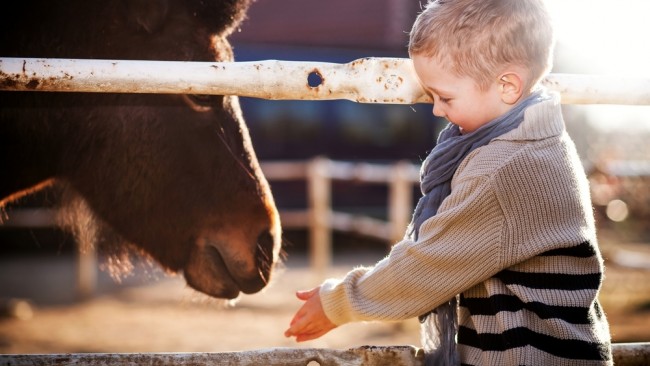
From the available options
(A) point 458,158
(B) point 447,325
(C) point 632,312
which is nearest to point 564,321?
(B) point 447,325

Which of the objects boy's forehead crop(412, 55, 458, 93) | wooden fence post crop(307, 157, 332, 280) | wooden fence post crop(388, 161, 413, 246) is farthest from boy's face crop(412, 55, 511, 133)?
wooden fence post crop(307, 157, 332, 280)

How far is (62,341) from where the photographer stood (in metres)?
5.46

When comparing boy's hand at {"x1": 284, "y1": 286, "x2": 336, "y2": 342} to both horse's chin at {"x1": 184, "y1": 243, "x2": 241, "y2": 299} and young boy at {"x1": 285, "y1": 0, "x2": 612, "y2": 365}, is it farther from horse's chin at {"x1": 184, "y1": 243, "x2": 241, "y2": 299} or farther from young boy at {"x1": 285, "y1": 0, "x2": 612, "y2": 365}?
horse's chin at {"x1": 184, "y1": 243, "x2": 241, "y2": 299}

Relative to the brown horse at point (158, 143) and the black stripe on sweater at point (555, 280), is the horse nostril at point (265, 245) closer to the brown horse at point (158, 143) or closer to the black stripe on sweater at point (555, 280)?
the brown horse at point (158, 143)

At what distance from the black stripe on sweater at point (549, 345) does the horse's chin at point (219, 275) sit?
1.10m

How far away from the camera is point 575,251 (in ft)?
4.63

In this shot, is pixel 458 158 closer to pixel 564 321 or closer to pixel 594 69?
pixel 564 321

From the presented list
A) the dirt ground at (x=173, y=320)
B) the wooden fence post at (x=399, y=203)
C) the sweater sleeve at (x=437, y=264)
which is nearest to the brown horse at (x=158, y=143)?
the sweater sleeve at (x=437, y=264)

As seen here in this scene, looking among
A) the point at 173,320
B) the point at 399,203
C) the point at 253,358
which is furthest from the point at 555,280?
the point at 173,320

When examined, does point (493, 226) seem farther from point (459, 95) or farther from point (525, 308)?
point (459, 95)

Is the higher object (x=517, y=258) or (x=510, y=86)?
(x=510, y=86)

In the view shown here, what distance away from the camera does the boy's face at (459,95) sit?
1.52 meters

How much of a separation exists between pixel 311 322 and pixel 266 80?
60cm

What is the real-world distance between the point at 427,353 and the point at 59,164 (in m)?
1.56
